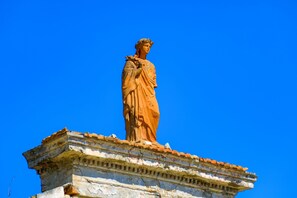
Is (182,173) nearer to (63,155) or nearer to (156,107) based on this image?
(156,107)

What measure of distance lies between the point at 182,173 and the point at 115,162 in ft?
5.19

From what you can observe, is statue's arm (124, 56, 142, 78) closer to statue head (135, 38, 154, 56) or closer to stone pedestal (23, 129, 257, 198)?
statue head (135, 38, 154, 56)

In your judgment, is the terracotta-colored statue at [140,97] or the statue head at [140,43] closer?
the terracotta-colored statue at [140,97]

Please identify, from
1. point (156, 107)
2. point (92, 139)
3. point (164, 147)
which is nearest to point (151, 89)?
point (156, 107)

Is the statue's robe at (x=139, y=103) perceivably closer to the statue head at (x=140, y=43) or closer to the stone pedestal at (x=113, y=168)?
the statue head at (x=140, y=43)

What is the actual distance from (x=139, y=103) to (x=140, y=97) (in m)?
0.14

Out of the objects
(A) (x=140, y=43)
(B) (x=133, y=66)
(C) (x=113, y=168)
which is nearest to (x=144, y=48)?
(A) (x=140, y=43)

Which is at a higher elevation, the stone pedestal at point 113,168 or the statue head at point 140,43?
the statue head at point 140,43

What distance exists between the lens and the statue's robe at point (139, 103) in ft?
50.4

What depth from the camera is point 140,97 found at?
613 inches

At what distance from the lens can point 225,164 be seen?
1564 centimetres

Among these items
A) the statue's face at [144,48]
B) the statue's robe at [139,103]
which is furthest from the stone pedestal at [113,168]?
the statue's face at [144,48]

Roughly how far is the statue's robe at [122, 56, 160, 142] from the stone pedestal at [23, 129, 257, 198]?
54 centimetres

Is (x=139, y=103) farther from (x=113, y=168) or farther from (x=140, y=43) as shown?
(x=113, y=168)
